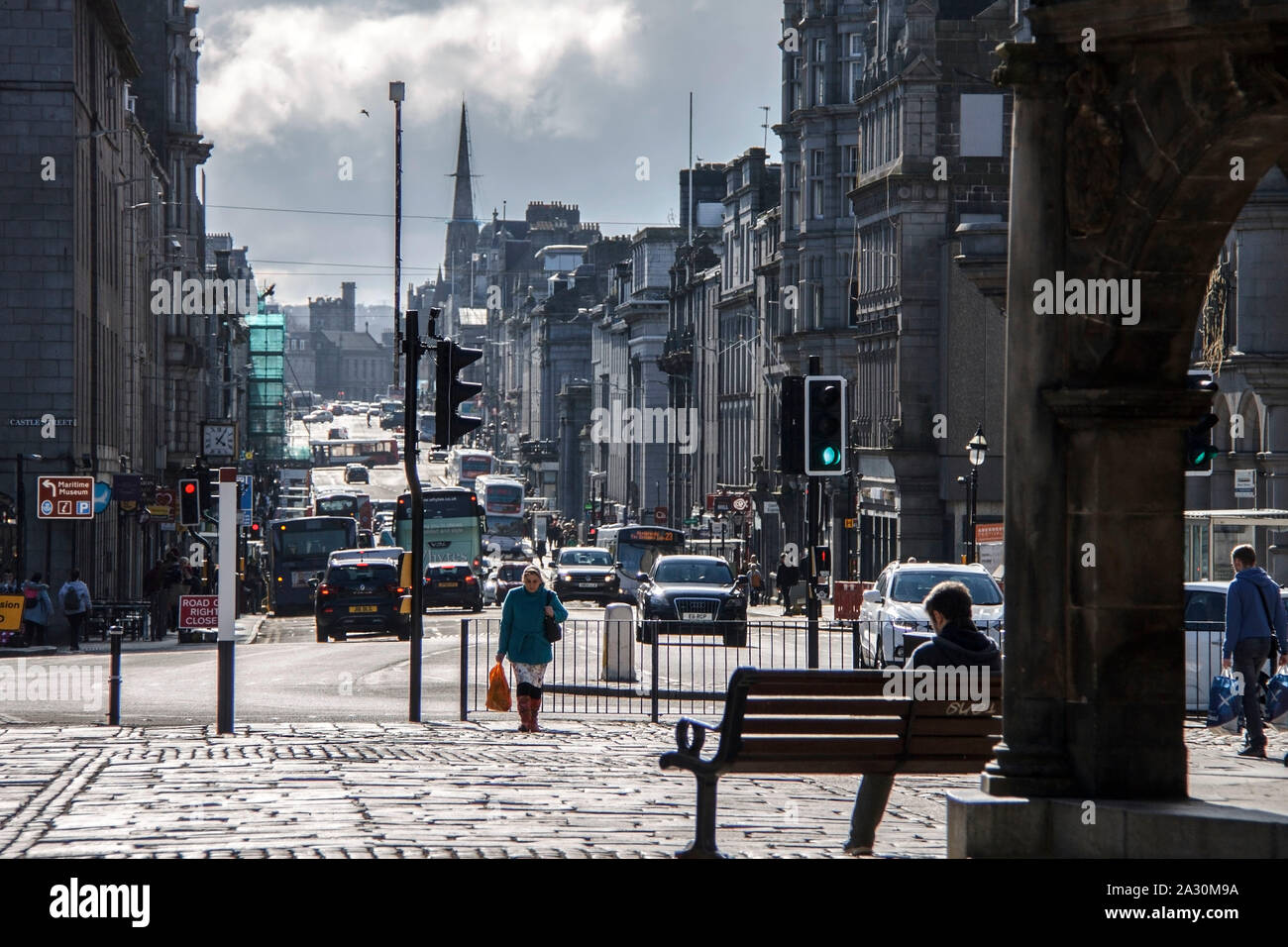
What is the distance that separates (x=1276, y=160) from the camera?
1080 cm

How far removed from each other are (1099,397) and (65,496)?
30987 mm

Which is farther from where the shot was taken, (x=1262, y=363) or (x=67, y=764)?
(x=1262, y=363)

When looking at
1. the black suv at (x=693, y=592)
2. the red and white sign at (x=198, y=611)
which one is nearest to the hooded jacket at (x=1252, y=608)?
the red and white sign at (x=198, y=611)

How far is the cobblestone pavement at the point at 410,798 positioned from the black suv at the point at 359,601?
24.9m

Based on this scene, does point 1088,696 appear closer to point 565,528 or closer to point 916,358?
point 916,358

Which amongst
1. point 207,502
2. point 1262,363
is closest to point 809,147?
point 1262,363

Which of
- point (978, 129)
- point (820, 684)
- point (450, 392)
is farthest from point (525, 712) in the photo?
point (978, 129)

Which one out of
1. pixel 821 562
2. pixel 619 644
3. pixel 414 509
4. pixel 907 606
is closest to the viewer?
pixel 821 562

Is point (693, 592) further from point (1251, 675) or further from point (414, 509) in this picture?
point (1251, 675)

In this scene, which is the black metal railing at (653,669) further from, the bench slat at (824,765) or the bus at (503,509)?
the bus at (503,509)

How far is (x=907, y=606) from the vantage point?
1084 inches

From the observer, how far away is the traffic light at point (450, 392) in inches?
795

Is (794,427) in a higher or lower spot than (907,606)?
higher
